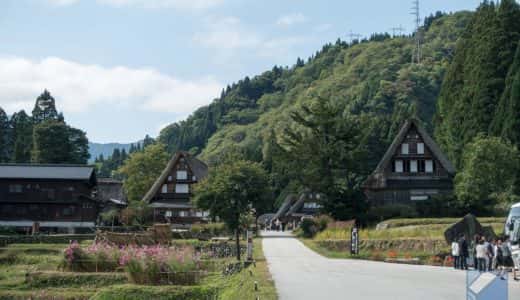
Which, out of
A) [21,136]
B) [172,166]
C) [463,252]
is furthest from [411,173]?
[21,136]

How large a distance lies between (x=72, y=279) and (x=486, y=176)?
119 feet

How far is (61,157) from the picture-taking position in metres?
86.4

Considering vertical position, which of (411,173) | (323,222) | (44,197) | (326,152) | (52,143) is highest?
(52,143)

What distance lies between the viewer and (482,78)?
71.9 meters

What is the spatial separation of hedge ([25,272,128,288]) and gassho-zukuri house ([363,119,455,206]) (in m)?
38.0

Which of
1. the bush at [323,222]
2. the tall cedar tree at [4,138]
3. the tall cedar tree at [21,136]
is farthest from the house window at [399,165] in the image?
the tall cedar tree at [4,138]

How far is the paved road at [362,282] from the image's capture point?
16.5 metres

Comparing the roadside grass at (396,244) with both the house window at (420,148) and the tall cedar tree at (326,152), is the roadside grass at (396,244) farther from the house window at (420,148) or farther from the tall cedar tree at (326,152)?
the house window at (420,148)

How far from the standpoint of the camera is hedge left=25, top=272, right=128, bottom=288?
24.7 metres

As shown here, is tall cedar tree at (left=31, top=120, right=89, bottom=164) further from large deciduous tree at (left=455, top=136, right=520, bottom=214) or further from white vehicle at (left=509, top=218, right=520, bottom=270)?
white vehicle at (left=509, top=218, right=520, bottom=270)

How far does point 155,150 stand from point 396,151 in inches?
1515

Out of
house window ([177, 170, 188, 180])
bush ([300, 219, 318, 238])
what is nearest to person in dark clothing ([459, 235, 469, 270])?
bush ([300, 219, 318, 238])

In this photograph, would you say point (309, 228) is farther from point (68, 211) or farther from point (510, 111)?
point (68, 211)

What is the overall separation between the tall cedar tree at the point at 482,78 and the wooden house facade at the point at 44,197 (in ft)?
126
